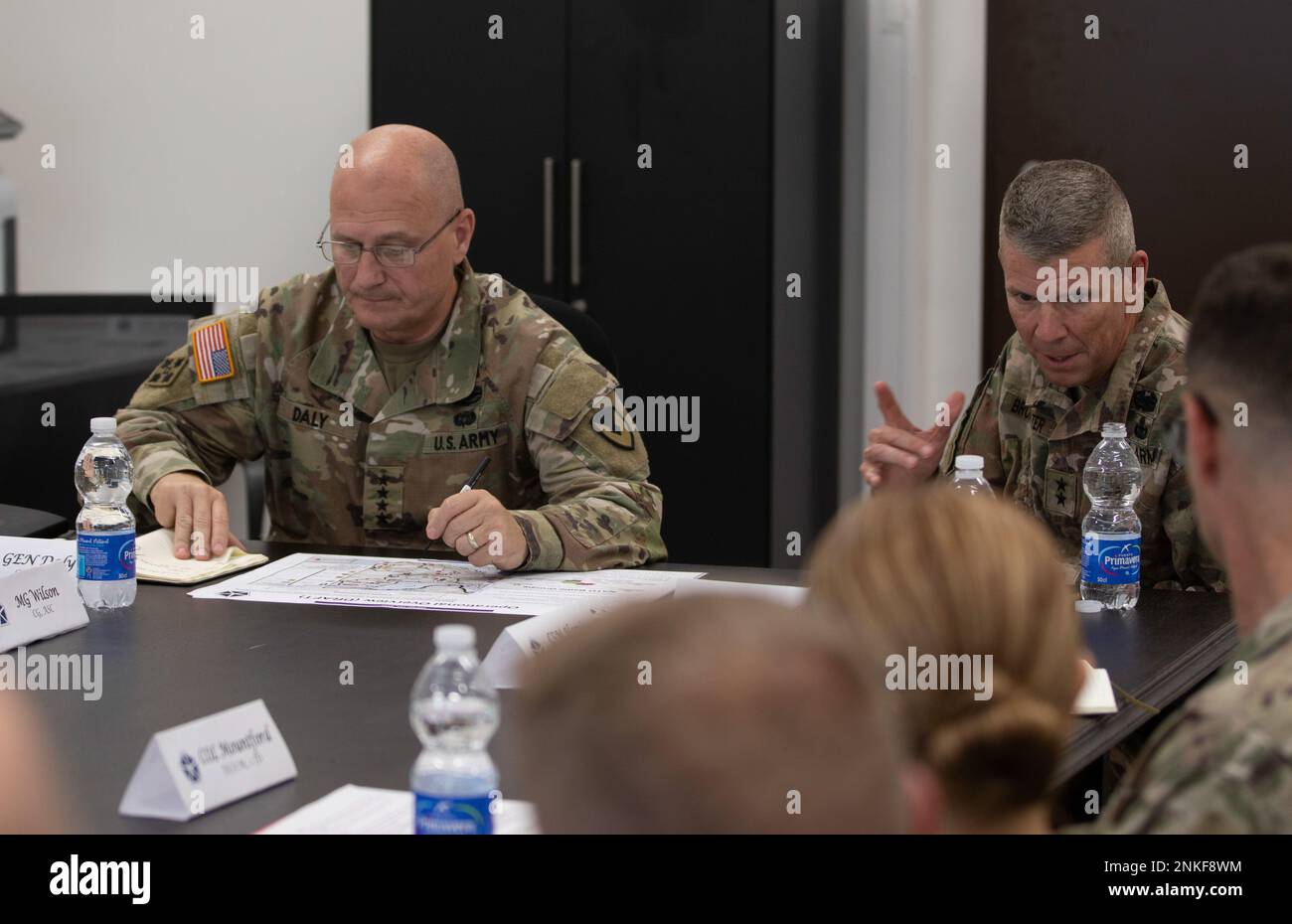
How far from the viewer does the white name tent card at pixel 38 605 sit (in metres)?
1.88

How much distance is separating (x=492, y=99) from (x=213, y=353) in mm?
1449

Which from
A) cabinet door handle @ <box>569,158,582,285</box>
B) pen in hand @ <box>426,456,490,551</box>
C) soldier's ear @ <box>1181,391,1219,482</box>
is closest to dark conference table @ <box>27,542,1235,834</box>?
soldier's ear @ <box>1181,391,1219,482</box>

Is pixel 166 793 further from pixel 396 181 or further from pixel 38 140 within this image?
pixel 38 140

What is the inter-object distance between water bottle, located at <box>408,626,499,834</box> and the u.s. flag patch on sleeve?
1.60 metres

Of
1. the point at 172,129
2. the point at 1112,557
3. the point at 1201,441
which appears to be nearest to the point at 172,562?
the point at 1112,557

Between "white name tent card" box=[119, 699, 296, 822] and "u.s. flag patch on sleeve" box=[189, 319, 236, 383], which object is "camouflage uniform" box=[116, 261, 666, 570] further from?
"white name tent card" box=[119, 699, 296, 822]

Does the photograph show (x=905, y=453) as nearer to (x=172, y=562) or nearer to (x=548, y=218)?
(x=172, y=562)

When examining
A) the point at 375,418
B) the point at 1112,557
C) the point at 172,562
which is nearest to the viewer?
the point at 1112,557

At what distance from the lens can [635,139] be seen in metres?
3.86

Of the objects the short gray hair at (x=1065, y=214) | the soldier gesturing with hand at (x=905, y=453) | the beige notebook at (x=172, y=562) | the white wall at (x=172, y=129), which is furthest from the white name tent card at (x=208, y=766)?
the white wall at (x=172, y=129)

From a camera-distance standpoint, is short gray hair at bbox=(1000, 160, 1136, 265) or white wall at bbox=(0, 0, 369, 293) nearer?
short gray hair at bbox=(1000, 160, 1136, 265)

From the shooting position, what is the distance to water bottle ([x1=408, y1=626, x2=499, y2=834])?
117cm

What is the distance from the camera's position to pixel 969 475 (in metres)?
2.16
